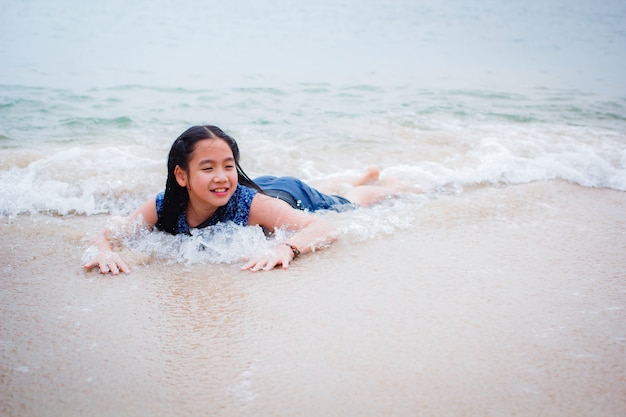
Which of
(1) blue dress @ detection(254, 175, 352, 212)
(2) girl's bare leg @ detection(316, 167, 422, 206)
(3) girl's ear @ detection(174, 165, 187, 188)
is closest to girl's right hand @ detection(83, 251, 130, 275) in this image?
(3) girl's ear @ detection(174, 165, 187, 188)

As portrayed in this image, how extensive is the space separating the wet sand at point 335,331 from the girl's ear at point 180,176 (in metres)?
0.54

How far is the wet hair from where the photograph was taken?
3230 mm

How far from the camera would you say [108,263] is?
2.91 m

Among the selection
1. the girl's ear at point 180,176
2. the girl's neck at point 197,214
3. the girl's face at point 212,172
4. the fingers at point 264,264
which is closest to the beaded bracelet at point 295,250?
the fingers at point 264,264

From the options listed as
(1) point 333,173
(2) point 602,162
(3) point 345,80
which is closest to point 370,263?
(1) point 333,173

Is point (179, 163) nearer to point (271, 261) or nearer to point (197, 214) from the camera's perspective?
point (197, 214)

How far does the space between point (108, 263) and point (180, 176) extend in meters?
0.70

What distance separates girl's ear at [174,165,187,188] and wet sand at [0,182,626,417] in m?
0.54

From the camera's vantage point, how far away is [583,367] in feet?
6.54

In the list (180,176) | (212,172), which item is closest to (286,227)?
(212,172)

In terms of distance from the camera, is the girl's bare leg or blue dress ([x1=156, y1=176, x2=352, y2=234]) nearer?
blue dress ([x1=156, y1=176, x2=352, y2=234])

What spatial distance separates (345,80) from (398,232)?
8493mm

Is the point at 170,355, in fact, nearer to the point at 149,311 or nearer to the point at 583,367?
the point at 149,311

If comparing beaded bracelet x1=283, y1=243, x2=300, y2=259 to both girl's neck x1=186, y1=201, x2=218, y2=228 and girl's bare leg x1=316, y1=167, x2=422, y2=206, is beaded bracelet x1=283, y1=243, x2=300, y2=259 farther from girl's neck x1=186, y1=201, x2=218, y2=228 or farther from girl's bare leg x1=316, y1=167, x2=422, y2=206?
girl's bare leg x1=316, y1=167, x2=422, y2=206
